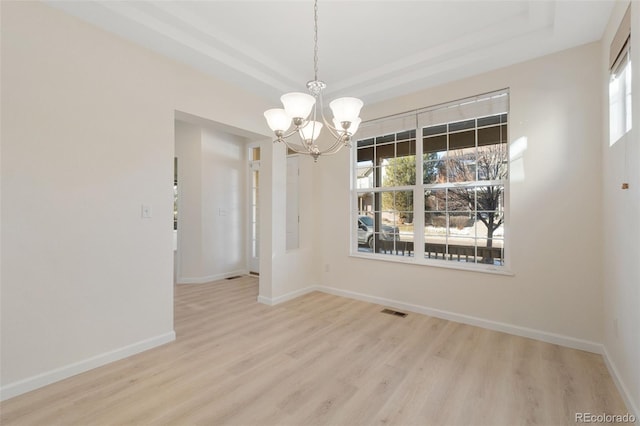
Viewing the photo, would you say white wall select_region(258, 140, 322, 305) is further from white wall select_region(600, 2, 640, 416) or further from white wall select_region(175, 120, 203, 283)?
white wall select_region(600, 2, 640, 416)

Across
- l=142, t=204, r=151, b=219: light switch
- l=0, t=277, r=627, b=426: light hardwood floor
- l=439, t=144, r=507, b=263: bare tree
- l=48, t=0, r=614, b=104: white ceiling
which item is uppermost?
l=48, t=0, r=614, b=104: white ceiling

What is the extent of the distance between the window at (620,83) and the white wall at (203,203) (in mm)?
4908

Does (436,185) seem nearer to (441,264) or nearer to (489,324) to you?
(441,264)

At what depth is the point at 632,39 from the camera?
1788mm

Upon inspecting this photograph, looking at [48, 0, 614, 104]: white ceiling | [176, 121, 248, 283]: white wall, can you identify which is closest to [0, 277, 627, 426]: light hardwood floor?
[176, 121, 248, 283]: white wall

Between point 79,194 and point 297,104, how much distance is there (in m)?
1.88

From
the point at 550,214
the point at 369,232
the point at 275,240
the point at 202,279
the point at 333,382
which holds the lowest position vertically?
the point at 333,382

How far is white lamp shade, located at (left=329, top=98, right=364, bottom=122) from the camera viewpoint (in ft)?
6.26

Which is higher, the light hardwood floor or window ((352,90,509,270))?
window ((352,90,509,270))

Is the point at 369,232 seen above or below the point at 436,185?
below

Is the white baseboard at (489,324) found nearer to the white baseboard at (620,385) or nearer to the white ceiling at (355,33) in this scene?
the white baseboard at (620,385)

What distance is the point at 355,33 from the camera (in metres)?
2.74

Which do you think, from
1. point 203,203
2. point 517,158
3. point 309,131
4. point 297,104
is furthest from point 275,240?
point 517,158

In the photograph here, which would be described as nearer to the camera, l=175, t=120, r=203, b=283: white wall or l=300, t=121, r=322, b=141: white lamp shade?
l=300, t=121, r=322, b=141: white lamp shade
